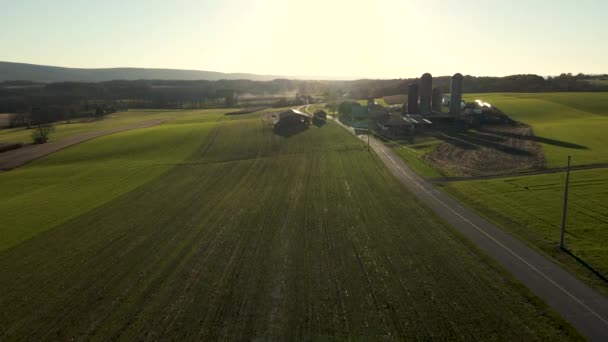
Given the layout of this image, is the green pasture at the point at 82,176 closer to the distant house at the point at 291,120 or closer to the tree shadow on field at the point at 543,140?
the distant house at the point at 291,120

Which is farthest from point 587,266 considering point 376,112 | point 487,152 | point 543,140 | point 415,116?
point 376,112

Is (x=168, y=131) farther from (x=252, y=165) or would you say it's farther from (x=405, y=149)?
(x=405, y=149)

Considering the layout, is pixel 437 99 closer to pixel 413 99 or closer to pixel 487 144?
pixel 413 99

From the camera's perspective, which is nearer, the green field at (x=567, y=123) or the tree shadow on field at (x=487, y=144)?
the green field at (x=567, y=123)

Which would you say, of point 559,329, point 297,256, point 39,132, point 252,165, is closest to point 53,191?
point 252,165

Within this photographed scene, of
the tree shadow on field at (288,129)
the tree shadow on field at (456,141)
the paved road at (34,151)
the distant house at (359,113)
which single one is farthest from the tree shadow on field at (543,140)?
the paved road at (34,151)
